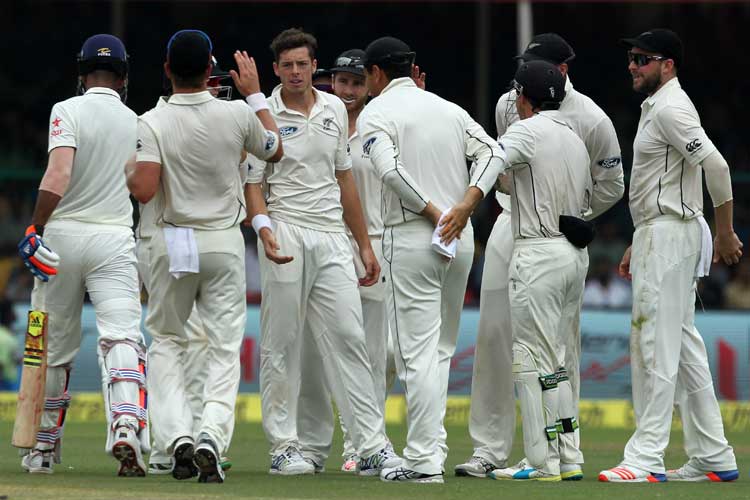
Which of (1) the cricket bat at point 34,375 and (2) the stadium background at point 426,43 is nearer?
(1) the cricket bat at point 34,375

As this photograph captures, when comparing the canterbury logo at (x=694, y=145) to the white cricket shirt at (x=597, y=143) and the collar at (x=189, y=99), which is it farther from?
the collar at (x=189, y=99)

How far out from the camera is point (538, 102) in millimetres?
8156

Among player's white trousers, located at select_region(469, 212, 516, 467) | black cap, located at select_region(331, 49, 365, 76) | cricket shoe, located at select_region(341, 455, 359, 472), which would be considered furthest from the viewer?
black cap, located at select_region(331, 49, 365, 76)

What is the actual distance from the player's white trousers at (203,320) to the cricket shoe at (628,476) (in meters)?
2.05

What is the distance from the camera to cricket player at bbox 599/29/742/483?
8.02 m

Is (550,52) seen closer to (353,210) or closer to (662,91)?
(662,91)

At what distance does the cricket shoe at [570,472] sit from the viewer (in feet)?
26.7

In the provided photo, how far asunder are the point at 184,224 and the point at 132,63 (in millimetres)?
13976

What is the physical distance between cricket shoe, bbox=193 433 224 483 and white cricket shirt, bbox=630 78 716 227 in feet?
8.91

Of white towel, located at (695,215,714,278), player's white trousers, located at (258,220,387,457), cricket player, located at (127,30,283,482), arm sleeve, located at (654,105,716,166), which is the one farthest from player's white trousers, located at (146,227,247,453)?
white towel, located at (695,215,714,278)

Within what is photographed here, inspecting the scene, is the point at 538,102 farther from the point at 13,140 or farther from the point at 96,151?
the point at 13,140

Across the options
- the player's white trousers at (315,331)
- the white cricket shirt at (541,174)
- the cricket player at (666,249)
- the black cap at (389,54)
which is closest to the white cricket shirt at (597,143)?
the cricket player at (666,249)

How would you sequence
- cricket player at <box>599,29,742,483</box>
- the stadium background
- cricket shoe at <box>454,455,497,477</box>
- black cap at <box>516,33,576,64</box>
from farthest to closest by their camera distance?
the stadium background → black cap at <box>516,33,576,64</box> → cricket shoe at <box>454,455,497,477</box> → cricket player at <box>599,29,742,483</box>

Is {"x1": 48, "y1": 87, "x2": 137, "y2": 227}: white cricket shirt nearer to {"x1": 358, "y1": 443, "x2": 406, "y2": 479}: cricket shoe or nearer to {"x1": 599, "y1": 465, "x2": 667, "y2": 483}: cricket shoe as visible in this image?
{"x1": 358, "y1": 443, "x2": 406, "y2": 479}: cricket shoe
